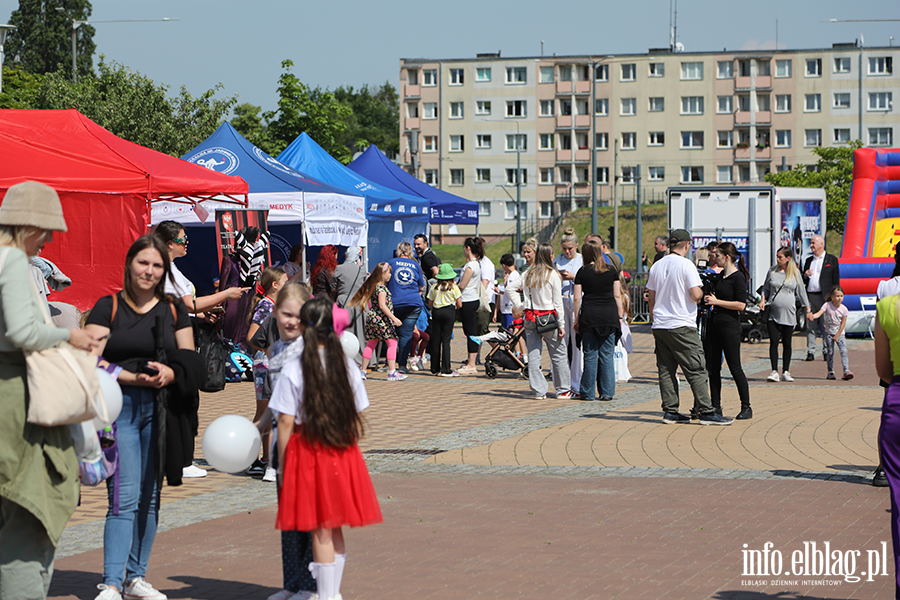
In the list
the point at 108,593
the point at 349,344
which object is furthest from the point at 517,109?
the point at 108,593

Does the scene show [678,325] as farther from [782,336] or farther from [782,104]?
[782,104]

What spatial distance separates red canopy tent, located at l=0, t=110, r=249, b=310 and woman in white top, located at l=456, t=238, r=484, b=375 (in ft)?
17.8

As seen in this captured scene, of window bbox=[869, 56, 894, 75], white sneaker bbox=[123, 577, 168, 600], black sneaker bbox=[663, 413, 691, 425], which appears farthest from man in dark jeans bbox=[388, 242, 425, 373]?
window bbox=[869, 56, 894, 75]

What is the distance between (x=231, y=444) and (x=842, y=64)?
294 feet

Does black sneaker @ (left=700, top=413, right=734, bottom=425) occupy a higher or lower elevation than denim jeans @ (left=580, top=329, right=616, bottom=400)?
lower

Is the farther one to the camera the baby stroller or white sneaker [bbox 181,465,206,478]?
the baby stroller

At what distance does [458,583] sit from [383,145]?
390 ft

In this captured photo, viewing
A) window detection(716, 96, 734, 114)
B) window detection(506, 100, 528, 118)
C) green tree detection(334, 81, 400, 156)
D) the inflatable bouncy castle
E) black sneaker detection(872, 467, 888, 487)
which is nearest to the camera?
black sneaker detection(872, 467, 888, 487)

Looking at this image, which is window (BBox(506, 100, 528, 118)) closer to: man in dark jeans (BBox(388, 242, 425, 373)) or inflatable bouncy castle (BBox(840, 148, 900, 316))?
inflatable bouncy castle (BBox(840, 148, 900, 316))

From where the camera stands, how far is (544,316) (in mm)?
12742

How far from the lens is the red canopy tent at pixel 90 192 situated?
11469mm

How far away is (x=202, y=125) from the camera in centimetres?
4059

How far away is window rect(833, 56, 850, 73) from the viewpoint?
280 ft

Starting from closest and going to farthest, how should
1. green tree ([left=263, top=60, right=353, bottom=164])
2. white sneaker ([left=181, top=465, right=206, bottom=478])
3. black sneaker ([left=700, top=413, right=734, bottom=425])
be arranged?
white sneaker ([left=181, top=465, right=206, bottom=478])
black sneaker ([left=700, top=413, right=734, bottom=425])
green tree ([left=263, top=60, right=353, bottom=164])
